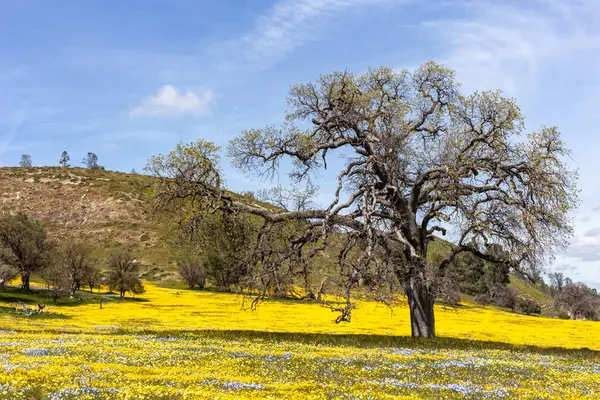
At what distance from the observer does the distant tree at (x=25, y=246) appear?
201 feet

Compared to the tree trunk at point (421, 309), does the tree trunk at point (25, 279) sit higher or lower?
lower

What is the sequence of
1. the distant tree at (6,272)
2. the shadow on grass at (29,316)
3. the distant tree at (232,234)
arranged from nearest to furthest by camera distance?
the distant tree at (232,234), the shadow on grass at (29,316), the distant tree at (6,272)

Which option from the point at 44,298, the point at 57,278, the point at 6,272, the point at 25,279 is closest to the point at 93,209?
the point at 25,279

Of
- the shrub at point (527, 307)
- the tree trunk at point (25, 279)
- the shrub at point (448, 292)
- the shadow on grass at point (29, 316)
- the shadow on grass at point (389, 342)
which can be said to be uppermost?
the shrub at point (448, 292)

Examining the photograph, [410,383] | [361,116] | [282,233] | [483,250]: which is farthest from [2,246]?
[410,383]

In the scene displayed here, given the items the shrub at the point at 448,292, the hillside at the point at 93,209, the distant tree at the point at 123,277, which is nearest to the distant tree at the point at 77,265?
the distant tree at the point at 123,277

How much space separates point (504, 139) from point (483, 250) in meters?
6.26

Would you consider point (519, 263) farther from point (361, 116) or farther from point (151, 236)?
point (151, 236)

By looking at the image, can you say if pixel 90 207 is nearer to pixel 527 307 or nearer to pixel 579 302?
pixel 527 307

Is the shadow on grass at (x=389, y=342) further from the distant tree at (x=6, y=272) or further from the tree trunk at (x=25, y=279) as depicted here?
the tree trunk at (x=25, y=279)

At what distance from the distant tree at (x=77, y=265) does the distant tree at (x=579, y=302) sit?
94836 millimetres

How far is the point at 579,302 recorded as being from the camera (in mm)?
106375

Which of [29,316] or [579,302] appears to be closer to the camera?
[29,316]

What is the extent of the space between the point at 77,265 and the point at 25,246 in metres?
6.45
